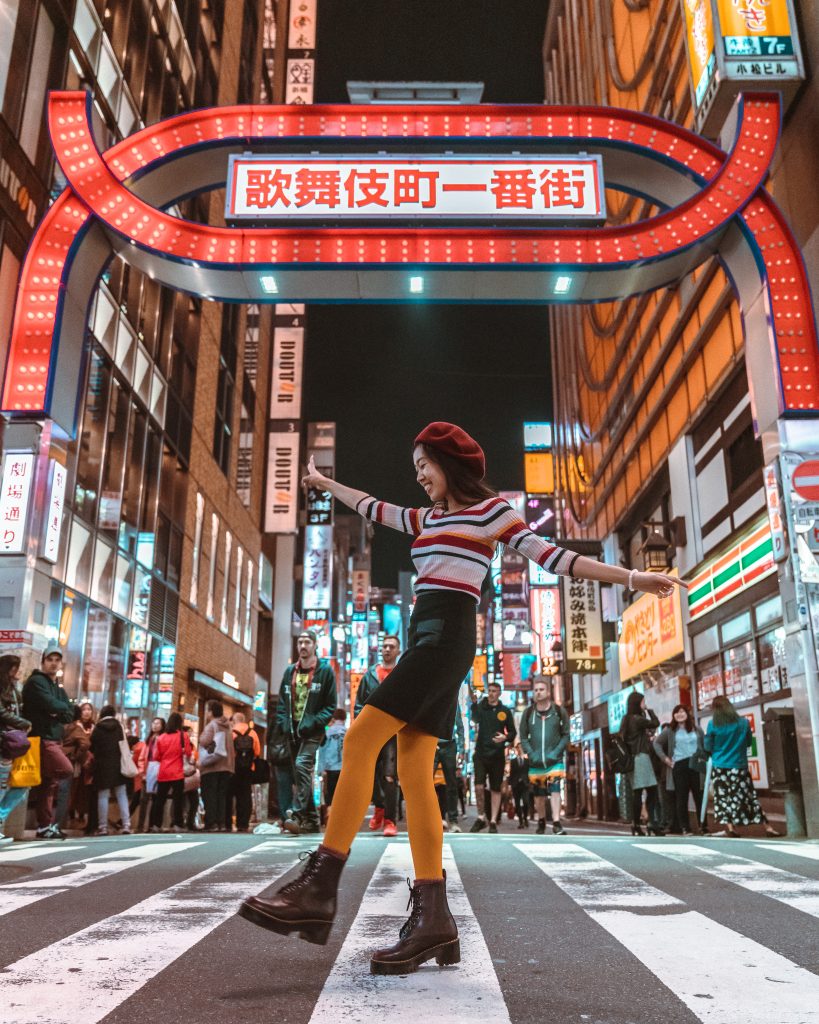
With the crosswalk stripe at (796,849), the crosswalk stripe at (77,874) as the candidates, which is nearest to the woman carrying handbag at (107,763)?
the crosswalk stripe at (77,874)

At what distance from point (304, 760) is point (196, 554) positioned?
17.7 m

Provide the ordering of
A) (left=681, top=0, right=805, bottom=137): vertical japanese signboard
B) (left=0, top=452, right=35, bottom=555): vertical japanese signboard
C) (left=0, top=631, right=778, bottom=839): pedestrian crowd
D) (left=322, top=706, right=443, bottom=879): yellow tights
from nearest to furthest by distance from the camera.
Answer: (left=322, top=706, right=443, bottom=879): yellow tights < (left=0, top=631, right=778, bottom=839): pedestrian crowd < (left=0, top=452, right=35, bottom=555): vertical japanese signboard < (left=681, top=0, right=805, bottom=137): vertical japanese signboard

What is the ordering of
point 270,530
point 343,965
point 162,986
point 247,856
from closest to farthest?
1. point 162,986
2. point 343,965
3. point 247,856
4. point 270,530

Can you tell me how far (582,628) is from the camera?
27.5m

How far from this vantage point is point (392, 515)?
12.2ft

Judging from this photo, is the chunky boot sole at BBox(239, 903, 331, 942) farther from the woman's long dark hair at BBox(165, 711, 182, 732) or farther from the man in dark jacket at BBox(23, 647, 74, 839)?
the woman's long dark hair at BBox(165, 711, 182, 732)

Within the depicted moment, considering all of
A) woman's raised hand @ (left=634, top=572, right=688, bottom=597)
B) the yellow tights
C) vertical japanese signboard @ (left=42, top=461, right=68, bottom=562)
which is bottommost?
the yellow tights

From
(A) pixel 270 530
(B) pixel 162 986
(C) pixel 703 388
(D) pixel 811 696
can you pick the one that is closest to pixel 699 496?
(C) pixel 703 388

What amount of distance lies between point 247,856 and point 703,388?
49.2 feet

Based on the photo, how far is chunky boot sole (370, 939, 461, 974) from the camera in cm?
281

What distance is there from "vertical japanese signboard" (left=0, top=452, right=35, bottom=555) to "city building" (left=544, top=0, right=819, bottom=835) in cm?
882

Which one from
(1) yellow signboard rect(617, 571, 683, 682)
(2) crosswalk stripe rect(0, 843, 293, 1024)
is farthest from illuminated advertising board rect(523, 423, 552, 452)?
(2) crosswalk stripe rect(0, 843, 293, 1024)

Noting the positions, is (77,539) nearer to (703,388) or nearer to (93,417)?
(93,417)

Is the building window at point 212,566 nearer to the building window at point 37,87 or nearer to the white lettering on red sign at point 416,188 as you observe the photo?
the building window at point 37,87
